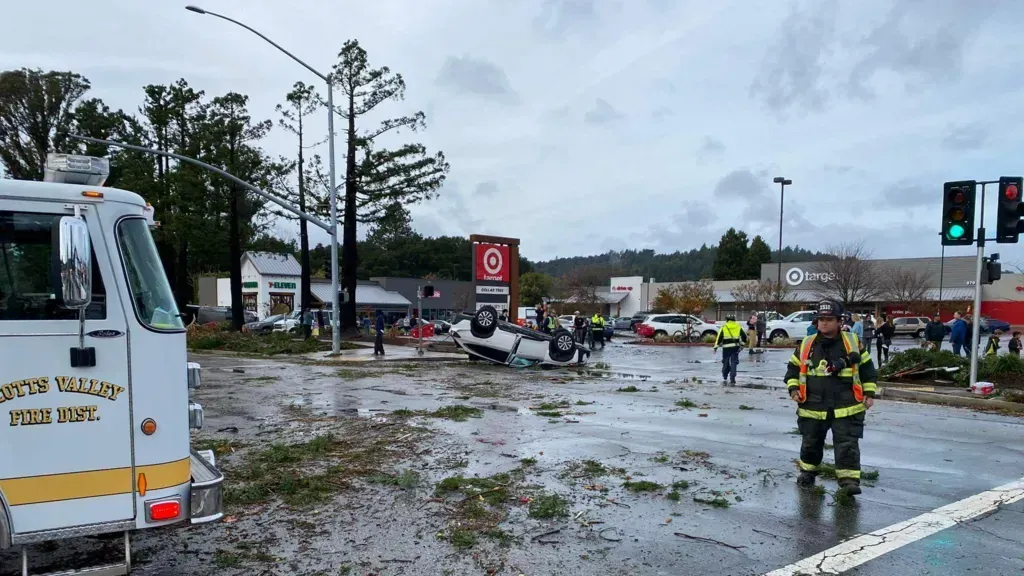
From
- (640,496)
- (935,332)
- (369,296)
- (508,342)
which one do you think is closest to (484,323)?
(508,342)

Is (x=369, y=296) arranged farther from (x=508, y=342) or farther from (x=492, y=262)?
(x=508, y=342)

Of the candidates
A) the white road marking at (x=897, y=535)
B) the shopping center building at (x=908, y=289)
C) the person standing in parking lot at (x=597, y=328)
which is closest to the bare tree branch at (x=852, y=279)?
the shopping center building at (x=908, y=289)

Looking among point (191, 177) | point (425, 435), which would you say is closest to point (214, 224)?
point (191, 177)

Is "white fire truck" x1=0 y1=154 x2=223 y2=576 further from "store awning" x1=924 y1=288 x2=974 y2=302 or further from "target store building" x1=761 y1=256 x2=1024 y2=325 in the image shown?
"store awning" x1=924 y1=288 x2=974 y2=302

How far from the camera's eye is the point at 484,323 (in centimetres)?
2038

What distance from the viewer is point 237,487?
6613 mm

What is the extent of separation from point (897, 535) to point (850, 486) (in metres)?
0.87

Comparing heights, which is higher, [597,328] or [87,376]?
[87,376]

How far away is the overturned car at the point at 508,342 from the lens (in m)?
20.5

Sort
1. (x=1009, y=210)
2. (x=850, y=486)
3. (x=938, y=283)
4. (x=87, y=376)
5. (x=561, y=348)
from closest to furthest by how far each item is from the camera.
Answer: (x=87, y=376) → (x=850, y=486) → (x=1009, y=210) → (x=561, y=348) → (x=938, y=283)

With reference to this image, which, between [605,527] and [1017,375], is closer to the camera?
[605,527]

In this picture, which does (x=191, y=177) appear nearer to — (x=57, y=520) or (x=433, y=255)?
(x=57, y=520)

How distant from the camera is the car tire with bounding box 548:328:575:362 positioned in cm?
2070

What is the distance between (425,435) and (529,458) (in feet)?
6.29
